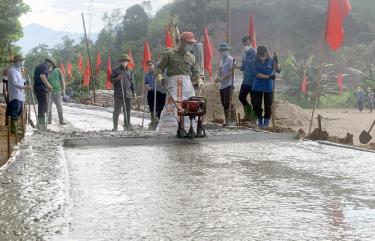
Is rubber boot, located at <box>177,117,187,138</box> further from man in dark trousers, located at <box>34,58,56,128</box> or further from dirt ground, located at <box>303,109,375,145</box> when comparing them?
dirt ground, located at <box>303,109,375,145</box>

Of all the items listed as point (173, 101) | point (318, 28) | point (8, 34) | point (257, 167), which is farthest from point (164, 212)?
point (318, 28)

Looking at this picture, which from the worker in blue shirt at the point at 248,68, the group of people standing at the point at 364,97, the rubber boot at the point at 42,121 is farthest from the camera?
the group of people standing at the point at 364,97

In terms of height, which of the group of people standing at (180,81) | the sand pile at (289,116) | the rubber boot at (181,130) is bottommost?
the sand pile at (289,116)

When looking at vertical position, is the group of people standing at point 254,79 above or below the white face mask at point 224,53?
below

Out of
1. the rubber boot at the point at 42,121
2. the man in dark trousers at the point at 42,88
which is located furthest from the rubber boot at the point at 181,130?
the man in dark trousers at the point at 42,88

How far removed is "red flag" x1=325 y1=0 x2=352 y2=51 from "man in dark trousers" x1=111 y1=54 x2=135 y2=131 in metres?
4.11

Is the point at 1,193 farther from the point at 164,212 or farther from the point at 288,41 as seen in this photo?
the point at 288,41

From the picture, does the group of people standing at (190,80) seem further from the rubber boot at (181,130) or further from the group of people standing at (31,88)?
the group of people standing at (31,88)

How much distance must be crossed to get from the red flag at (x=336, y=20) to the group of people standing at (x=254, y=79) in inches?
56.4

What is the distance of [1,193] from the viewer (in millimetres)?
4395

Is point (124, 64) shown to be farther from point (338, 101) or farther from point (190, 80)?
point (338, 101)

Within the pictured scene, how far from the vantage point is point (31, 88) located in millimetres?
11227

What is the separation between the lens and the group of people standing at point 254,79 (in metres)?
10.2

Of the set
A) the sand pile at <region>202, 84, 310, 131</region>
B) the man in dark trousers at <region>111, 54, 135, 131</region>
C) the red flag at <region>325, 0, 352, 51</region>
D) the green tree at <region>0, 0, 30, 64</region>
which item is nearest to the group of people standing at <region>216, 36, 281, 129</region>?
the red flag at <region>325, 0, 352, 51</region>
